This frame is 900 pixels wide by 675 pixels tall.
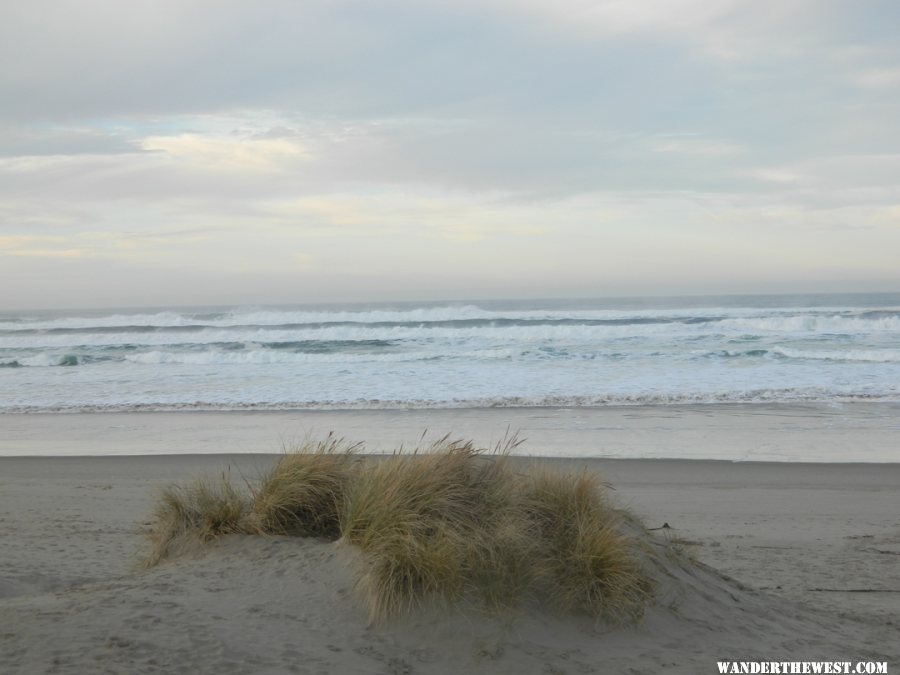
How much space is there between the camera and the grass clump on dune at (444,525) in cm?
420

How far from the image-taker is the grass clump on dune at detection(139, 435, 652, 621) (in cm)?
420

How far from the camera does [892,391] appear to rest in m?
19.3

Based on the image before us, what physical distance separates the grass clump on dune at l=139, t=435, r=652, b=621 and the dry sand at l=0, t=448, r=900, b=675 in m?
0.16

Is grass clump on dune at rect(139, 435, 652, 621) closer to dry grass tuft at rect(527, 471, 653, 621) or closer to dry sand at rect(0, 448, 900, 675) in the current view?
dry grass tuft at rect(527, 471, 653, 621)

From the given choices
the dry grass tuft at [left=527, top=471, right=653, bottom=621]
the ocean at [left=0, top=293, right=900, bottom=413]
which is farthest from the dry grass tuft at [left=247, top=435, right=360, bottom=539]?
the ocean at [left=0, top=293, right=900, bottom=413]

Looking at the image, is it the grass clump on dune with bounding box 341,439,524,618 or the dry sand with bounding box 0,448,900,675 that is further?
the grass clump on dune with bounding box 341,439,524,618

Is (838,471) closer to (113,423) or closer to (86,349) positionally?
(113,423)

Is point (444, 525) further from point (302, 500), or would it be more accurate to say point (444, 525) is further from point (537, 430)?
point (537, 430)

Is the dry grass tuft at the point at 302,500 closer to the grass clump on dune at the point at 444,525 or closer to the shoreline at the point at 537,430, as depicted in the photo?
the grass clump on dune at the point at 444,525

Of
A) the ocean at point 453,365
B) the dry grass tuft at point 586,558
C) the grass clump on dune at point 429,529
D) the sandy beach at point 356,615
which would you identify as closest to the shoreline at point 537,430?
the ocean at point 453,365

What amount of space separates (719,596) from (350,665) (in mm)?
2655

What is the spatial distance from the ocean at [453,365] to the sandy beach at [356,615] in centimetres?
1146

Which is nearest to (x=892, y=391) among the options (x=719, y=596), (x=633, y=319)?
(x=719, y=596)

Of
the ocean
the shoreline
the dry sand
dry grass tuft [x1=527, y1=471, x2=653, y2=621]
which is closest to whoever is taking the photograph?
the dry sand
